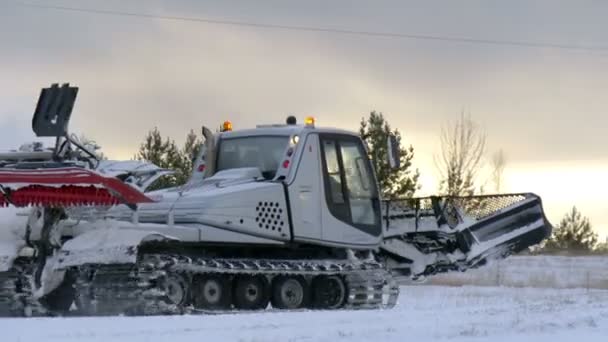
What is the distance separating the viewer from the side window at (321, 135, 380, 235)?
17.9 metres

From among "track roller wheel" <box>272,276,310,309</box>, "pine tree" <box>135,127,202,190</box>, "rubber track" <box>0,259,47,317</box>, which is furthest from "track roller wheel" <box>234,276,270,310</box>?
"pine tree" <box>135,127,202,190</box>

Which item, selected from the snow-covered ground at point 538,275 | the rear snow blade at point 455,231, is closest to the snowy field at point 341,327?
the rear snow blade at point 455,231

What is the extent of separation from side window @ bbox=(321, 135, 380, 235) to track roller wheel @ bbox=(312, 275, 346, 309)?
936 millimetres

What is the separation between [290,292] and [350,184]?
7.03ft

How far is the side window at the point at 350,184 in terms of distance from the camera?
17922mm

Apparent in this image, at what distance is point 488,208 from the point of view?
19.9m

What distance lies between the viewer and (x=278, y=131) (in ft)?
59.2

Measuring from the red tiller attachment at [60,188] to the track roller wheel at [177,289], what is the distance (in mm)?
1361

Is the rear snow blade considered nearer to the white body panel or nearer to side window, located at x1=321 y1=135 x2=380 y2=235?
side window, located at x1=321 y1=135 x2=380 y2=235

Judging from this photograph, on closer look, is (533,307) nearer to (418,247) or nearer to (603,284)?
(418,247)

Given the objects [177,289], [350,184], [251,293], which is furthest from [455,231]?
[177,289]

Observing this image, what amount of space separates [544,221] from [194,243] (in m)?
6.57

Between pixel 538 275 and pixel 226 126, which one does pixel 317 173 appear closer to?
pixel 226 126

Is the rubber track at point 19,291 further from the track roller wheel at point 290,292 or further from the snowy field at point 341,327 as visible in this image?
the track roller wheel at point 290,292
